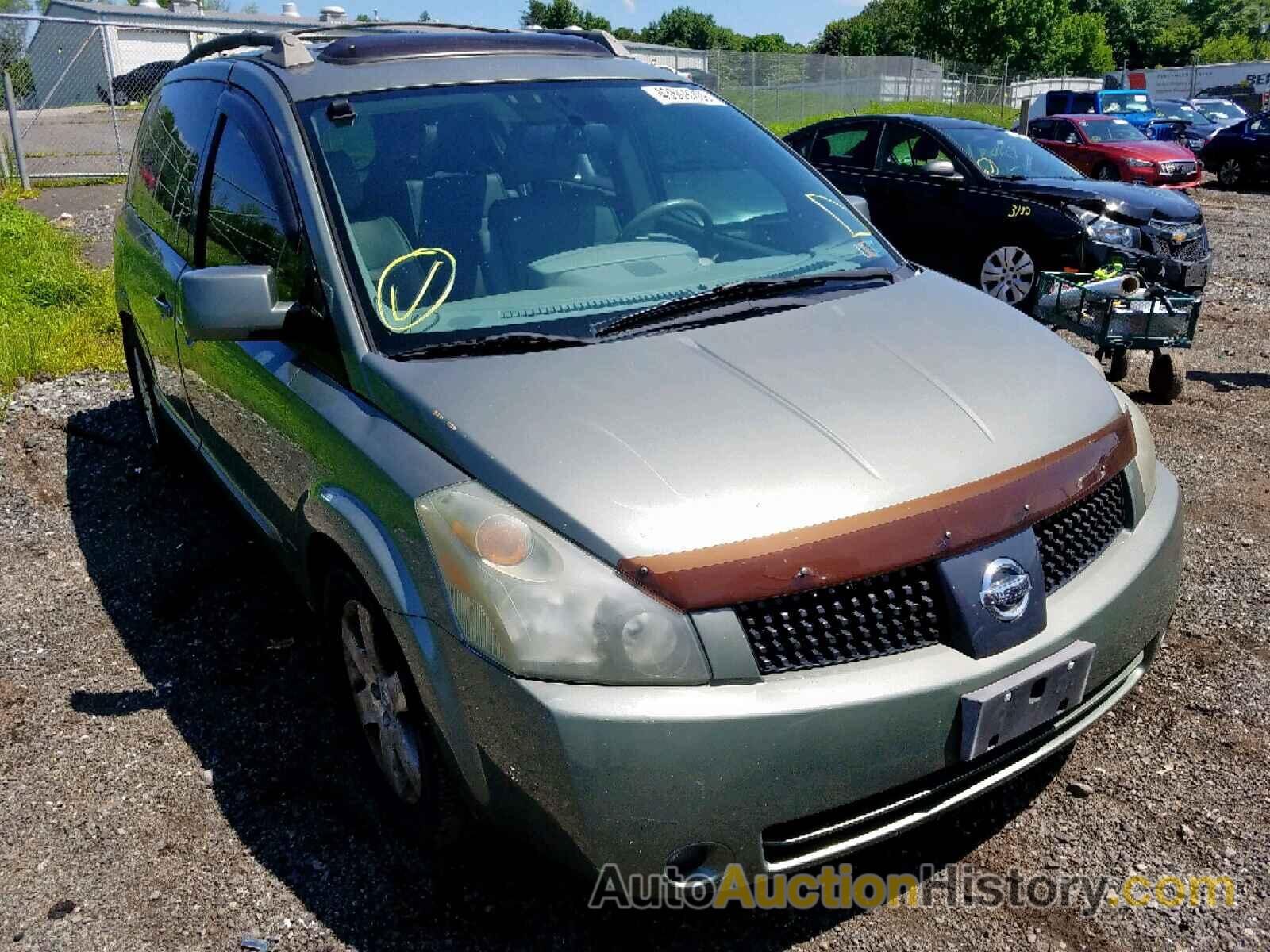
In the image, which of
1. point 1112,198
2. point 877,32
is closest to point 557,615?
point 1112,198

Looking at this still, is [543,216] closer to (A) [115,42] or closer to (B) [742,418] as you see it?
(B) [742,418]

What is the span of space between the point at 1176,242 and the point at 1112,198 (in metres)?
0.74

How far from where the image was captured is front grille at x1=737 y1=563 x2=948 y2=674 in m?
2.07

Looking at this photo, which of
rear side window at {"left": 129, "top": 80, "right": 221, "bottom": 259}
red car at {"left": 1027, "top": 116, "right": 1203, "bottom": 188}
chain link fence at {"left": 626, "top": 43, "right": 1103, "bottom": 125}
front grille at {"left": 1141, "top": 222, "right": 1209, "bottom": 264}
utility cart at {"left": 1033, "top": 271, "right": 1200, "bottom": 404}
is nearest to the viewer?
rear side window at {"left": 129, "top": 80, "right": 221, "bottom": 259}

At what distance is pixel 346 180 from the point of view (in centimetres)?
291

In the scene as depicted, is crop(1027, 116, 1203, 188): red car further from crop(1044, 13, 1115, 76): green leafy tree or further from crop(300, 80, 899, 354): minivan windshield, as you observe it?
crop(1044, 13, 1115, 76): green leafy tree

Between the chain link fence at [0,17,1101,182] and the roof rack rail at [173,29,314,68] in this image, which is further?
the chain link fence at [0,17,1101,182]

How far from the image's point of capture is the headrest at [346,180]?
2.87 metres

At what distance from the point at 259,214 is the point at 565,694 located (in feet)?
6.33

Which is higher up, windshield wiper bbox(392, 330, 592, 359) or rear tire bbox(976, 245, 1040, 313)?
windshield wiper bbox(392, 330, 592, 359)

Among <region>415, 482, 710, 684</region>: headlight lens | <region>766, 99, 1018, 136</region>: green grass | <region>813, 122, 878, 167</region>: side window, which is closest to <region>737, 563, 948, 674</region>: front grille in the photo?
<region>415, 482, 710, 684</region>: headlight lens

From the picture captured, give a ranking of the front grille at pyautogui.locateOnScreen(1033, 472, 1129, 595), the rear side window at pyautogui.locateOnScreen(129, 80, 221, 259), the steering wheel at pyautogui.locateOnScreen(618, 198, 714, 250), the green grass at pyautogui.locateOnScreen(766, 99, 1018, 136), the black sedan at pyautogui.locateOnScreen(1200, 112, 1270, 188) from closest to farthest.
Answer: the front grille at pyautogui.locateOnScreen(1033, 472, 1129, 595) → the steering wheel at pyautogui.locateOnScreen(618, 198, 714, 250) → the rear side window at pyautogui.locateOnScreen(129, 80, 221, 259) → the black sedan at pyautogui.locateOnScreen(1200, 112, 1270, 188) → the green grass at pyautogui.locateOnScreen(766, 99, 1018, 136)

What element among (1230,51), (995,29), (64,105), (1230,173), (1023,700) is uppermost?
(995,29)

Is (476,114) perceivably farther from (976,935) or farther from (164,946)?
(976,935)
